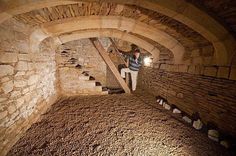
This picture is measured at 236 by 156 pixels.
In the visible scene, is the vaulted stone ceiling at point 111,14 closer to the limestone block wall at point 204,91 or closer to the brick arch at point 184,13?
the brick arch at point 184,13

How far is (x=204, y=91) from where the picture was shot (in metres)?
2.82

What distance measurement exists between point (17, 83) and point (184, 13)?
2861 millimetres

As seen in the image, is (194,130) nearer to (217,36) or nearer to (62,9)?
(217,36)

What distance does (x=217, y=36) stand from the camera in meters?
2.07

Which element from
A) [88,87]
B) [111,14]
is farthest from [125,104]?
[111,14]

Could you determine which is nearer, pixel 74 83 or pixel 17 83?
pixel 17 83

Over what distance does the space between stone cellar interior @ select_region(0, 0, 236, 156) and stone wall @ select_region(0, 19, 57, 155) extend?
0.05 ft

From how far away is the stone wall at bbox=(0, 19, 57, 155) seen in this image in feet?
6.34

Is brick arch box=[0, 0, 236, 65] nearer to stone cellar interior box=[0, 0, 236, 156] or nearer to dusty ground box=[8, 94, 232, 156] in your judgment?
stone cellar interior box=[0, 0, 236, 156]

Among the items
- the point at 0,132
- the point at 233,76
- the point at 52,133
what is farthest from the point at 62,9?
the point at 233,76

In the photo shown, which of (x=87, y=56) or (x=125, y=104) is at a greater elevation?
(x=87, y=56)

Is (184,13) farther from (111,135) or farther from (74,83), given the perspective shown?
(74,83)

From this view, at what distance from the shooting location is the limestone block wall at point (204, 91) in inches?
90.8

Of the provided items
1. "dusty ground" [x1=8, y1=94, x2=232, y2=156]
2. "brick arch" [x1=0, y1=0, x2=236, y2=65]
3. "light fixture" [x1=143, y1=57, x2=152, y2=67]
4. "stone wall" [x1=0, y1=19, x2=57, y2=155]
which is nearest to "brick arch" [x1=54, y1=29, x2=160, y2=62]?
"light fixture" [x1=143, y1=57, x2=152, y2=67]
